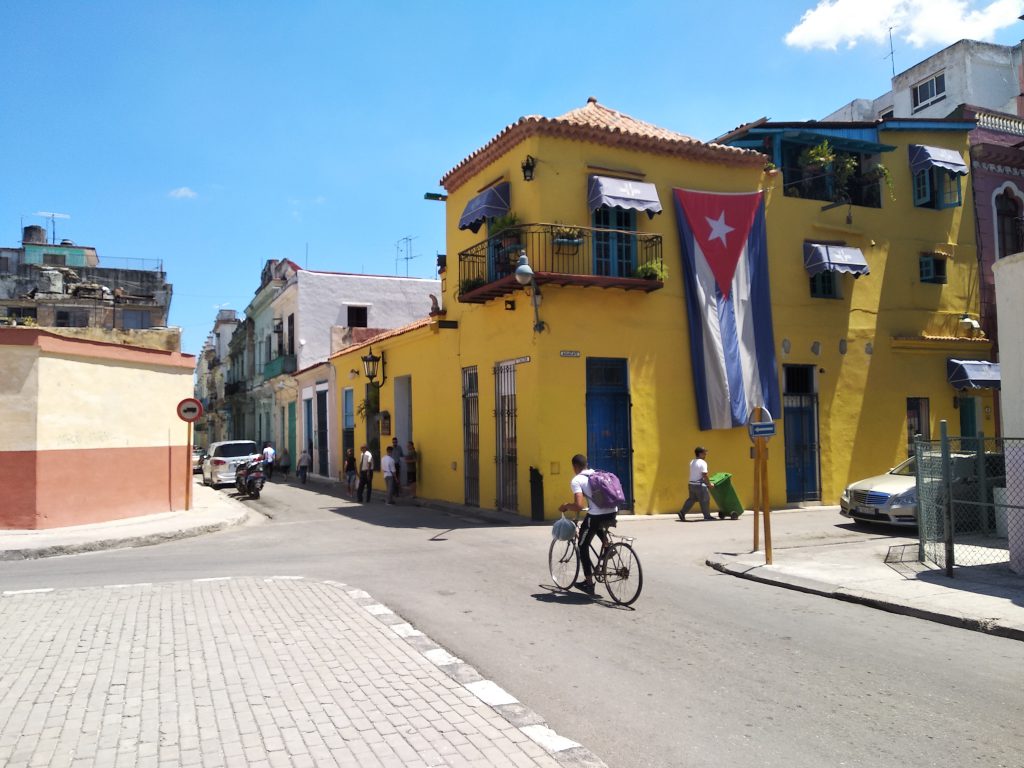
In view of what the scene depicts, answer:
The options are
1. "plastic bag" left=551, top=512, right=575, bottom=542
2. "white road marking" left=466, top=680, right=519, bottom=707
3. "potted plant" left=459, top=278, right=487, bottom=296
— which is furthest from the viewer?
→ "potted plant" left=459, top=278, right=487, bottom=296

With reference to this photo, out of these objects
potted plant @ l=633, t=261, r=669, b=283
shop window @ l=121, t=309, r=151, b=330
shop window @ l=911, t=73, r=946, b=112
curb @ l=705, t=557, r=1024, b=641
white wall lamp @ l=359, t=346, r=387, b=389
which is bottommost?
curb @ l=705, t=557, r=1024, b=641

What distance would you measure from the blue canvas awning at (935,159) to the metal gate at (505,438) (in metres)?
12.4

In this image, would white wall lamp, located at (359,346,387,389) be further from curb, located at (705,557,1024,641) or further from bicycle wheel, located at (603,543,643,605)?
bicycle wheel, located at (603,543,643,605)

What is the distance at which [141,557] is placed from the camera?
12.5 meters

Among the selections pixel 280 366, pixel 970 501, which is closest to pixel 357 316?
pixel 280 366

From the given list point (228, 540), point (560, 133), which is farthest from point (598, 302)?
point (228, 540)

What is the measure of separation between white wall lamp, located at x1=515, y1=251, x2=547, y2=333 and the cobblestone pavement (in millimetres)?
8178

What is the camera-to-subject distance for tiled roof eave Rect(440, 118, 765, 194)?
54.1 ft

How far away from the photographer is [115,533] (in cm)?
1441

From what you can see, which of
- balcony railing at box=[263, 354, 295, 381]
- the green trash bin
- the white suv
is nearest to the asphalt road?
the green trash bin

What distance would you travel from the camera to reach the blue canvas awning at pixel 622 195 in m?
16.3

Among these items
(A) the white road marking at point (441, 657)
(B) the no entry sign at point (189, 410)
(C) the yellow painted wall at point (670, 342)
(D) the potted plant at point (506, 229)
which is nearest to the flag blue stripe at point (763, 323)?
(C) the yellow painted wall at point (670, 342)

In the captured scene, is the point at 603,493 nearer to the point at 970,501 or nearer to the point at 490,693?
the point at 490,693

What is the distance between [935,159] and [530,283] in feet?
39.8
